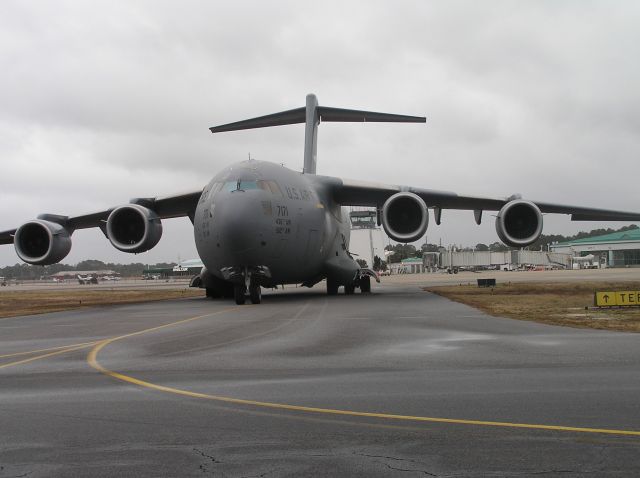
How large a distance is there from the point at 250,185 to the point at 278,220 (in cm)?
143

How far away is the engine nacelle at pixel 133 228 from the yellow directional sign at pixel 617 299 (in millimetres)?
15191

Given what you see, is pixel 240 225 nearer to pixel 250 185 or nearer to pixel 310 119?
pixel 250 185

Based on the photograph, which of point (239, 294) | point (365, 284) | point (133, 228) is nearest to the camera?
point (239, 294)

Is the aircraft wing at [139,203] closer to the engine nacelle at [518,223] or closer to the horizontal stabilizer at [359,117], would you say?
the horizontal stabilizer at [359,117]

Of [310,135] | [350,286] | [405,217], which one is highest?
[310,135]

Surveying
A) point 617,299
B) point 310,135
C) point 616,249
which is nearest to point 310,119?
point 310,135

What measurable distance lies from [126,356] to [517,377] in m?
5.52

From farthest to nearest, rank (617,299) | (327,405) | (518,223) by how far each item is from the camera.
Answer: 1. (518,223)
2. (617,299)
3. (327,405)

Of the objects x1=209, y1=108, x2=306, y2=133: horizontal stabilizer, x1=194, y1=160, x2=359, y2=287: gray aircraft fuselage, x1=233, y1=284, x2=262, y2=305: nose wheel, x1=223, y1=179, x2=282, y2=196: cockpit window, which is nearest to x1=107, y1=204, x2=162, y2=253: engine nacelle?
x1=194, y1=160, x2=359, y2=287: gray aircraft fuselage

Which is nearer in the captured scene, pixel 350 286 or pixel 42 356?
pixel 42 356

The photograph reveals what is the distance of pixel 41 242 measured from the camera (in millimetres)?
25031

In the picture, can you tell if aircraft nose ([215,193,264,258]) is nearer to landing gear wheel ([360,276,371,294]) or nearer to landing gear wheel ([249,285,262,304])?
landing gear wheel ([249,285,262,304])

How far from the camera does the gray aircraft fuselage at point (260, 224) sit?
64.7ft

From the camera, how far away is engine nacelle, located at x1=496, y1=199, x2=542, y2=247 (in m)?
23.7
